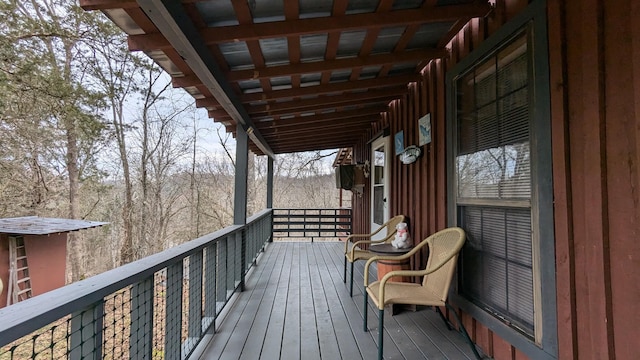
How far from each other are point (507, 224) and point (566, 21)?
113 cm

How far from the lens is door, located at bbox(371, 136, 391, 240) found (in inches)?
163

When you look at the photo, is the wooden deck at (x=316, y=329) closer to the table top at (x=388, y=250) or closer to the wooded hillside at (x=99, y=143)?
the table top at (x=388, y=250)

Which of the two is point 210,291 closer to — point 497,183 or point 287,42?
point 287,42

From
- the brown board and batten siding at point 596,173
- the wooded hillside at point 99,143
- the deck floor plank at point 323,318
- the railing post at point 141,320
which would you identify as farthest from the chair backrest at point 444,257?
the wooded hillside at point 99,143

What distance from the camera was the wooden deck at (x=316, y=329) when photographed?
2041 millimetres

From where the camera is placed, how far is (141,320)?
1.42m

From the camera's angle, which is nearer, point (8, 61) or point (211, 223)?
point (8, 61)

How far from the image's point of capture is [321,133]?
17.9 ft

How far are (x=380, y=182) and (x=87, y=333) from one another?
4053 millimetres

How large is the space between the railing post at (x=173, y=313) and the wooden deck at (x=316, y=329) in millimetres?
373

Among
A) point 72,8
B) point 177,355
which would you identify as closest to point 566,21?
point 177,355

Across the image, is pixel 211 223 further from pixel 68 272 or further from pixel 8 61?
pixel 8 61

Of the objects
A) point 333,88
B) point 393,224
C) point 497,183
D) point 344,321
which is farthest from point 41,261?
point 497,183

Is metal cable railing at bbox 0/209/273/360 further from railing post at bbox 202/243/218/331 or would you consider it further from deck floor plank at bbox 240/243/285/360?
deck floor plank at bbox 240/243/285/360
